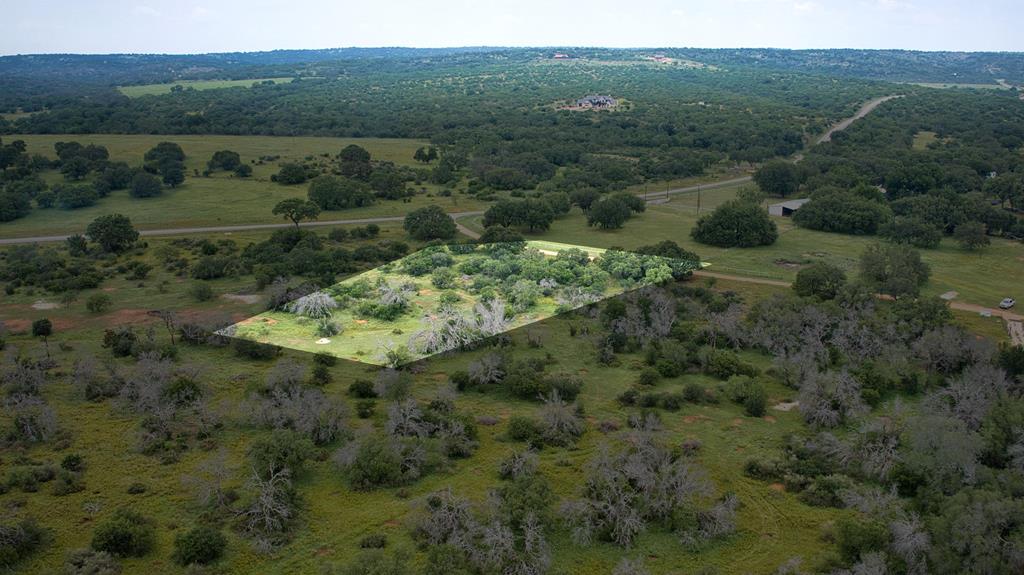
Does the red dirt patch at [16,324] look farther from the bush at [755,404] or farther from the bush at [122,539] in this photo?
the bush at [755,404]

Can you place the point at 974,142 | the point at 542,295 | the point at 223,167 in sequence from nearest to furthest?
the point at 542,295 → the point at 223,167 → the point at 974,142

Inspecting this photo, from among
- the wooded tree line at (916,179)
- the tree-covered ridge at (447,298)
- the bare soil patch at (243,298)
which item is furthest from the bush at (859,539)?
the wooded tree line at (916,179)

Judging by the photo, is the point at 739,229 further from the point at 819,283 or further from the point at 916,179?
the point at 916,179

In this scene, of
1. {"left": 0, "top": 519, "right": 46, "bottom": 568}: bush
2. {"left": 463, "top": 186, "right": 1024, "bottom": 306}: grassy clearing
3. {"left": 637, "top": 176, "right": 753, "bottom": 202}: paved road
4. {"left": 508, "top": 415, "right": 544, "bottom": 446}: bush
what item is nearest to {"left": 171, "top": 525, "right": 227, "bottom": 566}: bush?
{"left": 0, "top": 519, "right": 46, "bottom": 568}: bush

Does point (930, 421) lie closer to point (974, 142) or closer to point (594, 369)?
point (594, 369)

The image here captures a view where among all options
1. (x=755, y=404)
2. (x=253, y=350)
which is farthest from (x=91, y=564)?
(x=755, y=404)

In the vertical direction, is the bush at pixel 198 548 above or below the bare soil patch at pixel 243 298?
below

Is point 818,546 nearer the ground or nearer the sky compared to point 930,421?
nearer the ground

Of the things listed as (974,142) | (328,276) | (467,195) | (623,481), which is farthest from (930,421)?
(974,142)
